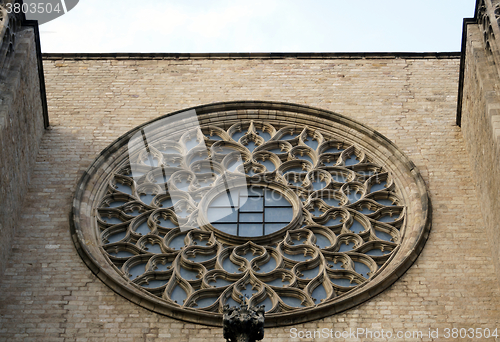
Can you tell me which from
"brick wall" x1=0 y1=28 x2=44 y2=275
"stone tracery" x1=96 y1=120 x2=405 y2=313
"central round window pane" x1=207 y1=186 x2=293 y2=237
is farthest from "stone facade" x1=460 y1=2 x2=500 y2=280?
"brick wall" x1=0 y1=28 x2=44 y2=275

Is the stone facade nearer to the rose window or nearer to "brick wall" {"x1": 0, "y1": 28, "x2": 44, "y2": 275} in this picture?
the rose window

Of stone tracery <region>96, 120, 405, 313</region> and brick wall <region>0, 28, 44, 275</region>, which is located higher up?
brick wall <region>0, 28, 44, 275</region>

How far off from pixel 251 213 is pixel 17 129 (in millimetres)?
4086

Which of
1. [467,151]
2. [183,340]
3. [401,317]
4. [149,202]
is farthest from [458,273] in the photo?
[149,202]

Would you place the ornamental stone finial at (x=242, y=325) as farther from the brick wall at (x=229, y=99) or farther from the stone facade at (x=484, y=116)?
the stone facade at (x=484, y=116)

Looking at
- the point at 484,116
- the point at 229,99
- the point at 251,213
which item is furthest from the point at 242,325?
the point at 229,99

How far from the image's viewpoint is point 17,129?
1489cm

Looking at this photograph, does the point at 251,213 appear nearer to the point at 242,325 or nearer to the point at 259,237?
the point at 259,237

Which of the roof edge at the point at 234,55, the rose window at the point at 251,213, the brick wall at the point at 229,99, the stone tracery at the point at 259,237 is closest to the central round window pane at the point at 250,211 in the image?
the rose window at the point at 251,213

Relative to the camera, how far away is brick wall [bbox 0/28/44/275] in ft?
46.0

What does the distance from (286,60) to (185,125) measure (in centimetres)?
274

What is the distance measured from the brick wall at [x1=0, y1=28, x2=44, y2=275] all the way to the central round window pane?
10.4 feet

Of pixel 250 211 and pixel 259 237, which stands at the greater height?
pixel 250 211

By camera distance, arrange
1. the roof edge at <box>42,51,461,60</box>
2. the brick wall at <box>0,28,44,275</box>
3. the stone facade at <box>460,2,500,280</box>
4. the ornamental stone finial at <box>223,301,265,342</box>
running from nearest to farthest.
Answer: the ornamental stone finial at <box>223,301,265,342</box>
the stone facade at <box>460,2,500,280</box>
the brick wall at <box>0,28,44,275</box>
the roof edge at <box>42,51,461,60</box>
